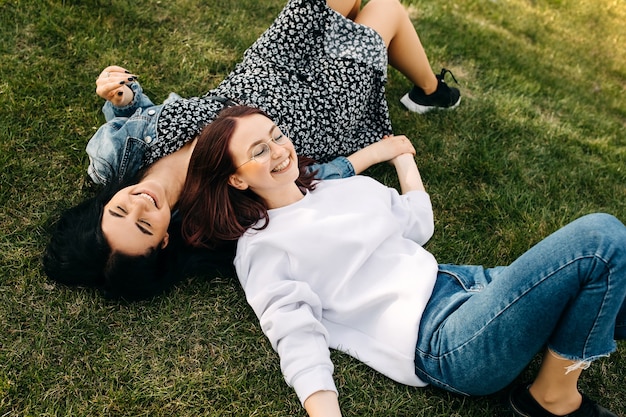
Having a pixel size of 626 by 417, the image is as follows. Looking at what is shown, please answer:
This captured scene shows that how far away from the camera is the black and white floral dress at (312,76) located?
337 cm

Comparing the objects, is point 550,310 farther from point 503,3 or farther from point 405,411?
point 503,3

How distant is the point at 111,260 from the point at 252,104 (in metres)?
1.19

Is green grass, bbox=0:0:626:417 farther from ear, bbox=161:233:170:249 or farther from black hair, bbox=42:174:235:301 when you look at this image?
ear, bbox=161:233:170:249

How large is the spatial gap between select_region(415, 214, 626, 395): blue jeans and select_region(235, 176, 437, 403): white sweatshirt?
178mm

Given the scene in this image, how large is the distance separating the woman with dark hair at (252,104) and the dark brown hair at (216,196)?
143 millimetres

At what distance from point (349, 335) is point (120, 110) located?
192 centimetres

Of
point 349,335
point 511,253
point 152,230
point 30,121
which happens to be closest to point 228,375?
point 349,335

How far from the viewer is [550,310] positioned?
2.33 m

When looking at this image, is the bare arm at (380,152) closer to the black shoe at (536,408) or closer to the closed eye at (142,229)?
the closed eye at (142,229)

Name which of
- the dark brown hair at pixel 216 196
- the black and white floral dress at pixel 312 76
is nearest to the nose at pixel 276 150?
the dark brown hair at pixel 216 196

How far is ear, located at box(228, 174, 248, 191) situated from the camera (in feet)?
9.36

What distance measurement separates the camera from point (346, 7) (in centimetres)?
382

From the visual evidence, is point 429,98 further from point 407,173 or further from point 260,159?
point 260,159

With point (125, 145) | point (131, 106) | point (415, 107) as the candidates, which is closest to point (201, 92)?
point (131, 106)
